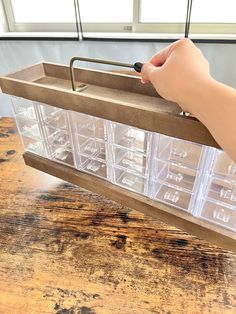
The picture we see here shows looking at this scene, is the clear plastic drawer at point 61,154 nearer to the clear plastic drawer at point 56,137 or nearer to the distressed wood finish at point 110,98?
the clear plastic drawer at point 56,137

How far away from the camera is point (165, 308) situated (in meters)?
0.36

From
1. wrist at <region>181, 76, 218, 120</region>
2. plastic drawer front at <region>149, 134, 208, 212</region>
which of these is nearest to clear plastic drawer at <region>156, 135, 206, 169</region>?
plastic drawer front at <region>149, 134, 208, 212</region>

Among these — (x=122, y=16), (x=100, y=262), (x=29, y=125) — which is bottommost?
(x=100, y=262)

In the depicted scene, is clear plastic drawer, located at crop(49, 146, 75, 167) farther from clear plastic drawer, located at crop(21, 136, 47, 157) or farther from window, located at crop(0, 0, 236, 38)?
window, located at crop(0, 0, 236, 38)

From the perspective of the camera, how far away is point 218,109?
276 millimetres

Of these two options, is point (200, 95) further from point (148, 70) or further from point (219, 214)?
point (219, 214)

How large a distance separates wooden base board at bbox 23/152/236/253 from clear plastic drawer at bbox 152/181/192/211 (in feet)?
0.03

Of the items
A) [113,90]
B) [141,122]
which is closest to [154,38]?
[113,90]

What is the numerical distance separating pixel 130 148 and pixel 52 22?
1047 mm

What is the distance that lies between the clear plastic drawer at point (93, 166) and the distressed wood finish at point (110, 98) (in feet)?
0.46

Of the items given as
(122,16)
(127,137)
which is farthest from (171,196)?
(122,16)

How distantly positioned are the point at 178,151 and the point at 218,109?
7.5 inches

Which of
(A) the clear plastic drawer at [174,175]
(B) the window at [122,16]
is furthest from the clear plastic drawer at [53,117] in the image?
(B) the window at [122,16]

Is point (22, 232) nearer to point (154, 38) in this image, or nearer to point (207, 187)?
point (207, 187)
